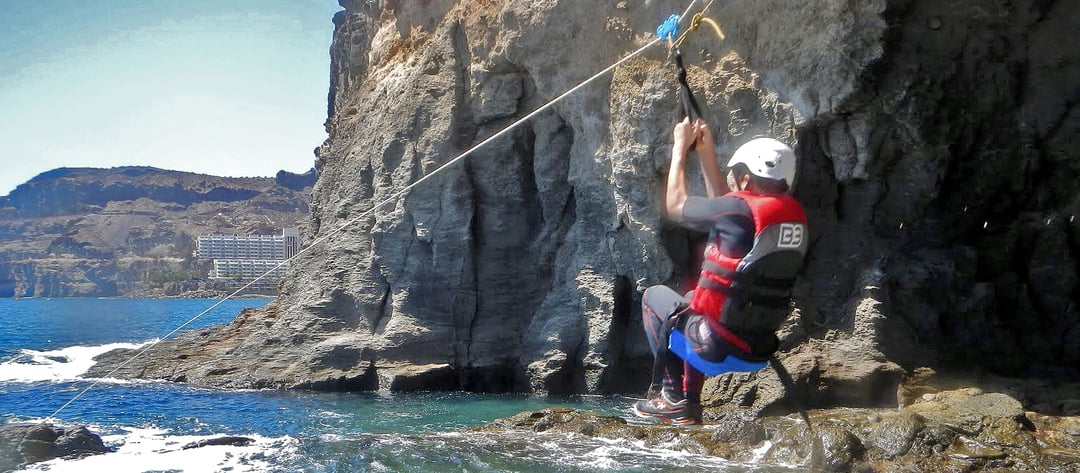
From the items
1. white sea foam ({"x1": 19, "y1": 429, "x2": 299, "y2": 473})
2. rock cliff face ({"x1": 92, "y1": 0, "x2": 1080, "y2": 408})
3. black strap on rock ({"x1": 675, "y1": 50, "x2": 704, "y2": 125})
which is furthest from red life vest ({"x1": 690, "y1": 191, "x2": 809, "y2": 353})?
rock cliff face ({"x1": 92, "y1": 0, "x2": 1080, "y2": 408})

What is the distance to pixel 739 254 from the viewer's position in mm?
4516

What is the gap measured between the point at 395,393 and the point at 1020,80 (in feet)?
59.7

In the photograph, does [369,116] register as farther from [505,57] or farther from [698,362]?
[698,362]

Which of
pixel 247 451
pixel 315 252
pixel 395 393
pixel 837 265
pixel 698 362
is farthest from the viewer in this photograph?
pixel 315 252

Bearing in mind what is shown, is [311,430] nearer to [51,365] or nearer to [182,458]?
[182,458]

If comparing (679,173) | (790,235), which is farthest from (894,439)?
(790,235)

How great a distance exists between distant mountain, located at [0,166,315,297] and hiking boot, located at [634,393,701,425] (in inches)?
6031

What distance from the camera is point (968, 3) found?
18578mm

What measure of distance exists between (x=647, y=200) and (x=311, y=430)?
10173mm

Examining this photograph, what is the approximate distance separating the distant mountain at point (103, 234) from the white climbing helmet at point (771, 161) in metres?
154

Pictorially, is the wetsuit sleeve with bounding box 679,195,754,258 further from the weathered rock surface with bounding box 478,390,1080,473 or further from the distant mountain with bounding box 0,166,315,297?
the distant mountain with bounding box 0,166,315,297

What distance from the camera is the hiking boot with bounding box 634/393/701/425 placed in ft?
17.3

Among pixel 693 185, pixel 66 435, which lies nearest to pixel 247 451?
pixel 66 435

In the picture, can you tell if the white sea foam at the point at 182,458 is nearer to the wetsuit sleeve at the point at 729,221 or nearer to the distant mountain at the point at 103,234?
the wetsuit sleeve at the point at 729,221
